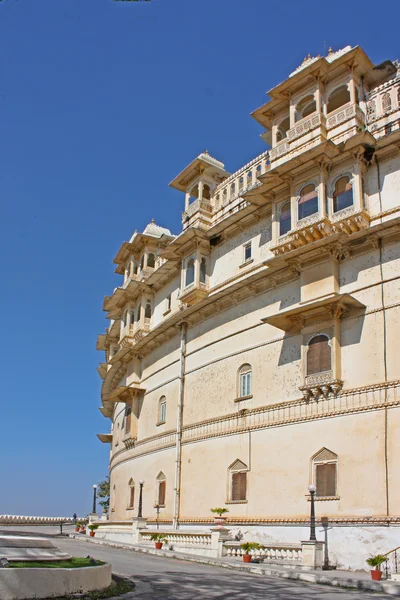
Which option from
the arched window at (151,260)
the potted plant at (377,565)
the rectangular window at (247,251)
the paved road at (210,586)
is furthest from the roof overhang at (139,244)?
the potted plant at (377,565)

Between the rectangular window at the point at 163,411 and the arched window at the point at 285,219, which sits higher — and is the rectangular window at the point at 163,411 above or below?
below

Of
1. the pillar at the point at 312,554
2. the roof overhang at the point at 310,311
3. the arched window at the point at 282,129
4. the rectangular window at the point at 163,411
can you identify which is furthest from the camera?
the rectangular window at the point at 163,411

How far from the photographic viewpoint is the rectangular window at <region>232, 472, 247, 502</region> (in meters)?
25.1

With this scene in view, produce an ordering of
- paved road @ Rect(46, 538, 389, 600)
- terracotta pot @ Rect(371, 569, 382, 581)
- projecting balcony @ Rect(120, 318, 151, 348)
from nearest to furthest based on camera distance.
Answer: paved road @ Rect(46, 538, 389, 600), terracotta pot @ Rect(371, 569, 382, 581), projecting balcony @ Rect(120, 318, 151, 348)

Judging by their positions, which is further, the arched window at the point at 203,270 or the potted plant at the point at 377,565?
the arched window at the point at 203,270

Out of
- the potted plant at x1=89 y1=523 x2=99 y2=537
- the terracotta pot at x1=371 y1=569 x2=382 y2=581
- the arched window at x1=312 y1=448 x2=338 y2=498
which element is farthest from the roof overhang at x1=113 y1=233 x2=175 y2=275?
the terracotta pot at x1=371 y1=569 x2=382 y2=581

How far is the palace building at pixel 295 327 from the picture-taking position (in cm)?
2092

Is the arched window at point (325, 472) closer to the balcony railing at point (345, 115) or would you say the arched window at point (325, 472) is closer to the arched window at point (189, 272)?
the arched window at point (189, 272)

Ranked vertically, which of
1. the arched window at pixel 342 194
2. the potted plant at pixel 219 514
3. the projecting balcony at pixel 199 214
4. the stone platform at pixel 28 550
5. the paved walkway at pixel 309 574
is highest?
the projecting balcony at pixel 199 214

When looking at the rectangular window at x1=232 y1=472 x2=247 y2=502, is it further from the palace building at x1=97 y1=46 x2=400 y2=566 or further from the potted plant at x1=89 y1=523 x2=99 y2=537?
the potted plant at x1=89 y1=523 x2=99 y2=537

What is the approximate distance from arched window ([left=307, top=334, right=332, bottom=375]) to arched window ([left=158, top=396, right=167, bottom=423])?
470 inches

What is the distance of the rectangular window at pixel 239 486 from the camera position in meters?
25.1

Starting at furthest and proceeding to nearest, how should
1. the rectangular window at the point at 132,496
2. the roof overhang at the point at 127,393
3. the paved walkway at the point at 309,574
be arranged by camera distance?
the roof overhang at the point at 127,393, the rectangular window at the point at 132,496, the paved walkway at the point at 309,574

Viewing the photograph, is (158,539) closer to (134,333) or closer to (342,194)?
(134,333)
